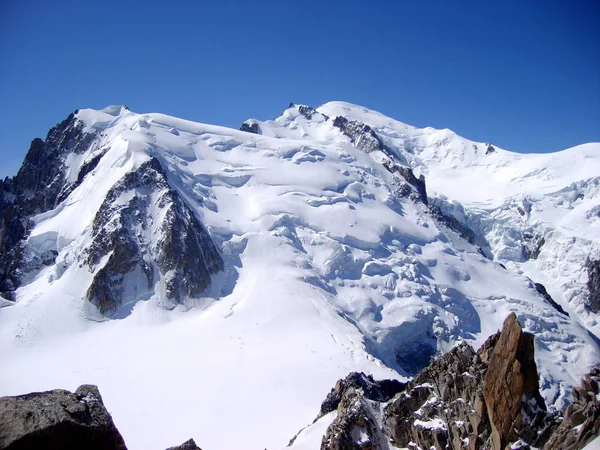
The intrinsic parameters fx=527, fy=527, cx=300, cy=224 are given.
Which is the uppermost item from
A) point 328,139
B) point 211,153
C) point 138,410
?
point 328,139

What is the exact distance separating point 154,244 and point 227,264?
12.5 m

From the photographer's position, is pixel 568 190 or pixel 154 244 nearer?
pixel 154 244

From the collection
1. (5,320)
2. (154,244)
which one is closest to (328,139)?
(154,244)

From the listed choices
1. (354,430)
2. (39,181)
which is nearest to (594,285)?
(354,430)

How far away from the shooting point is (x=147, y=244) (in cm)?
A: 8619

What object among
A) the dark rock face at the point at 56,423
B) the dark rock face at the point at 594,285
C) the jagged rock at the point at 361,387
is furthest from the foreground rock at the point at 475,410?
the dark rock face at the point at 594,285

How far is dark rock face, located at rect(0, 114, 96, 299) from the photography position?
115 meters

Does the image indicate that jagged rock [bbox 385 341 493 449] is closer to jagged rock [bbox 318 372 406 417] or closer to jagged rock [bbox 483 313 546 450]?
jagged rock [bbox 483 313 546 450]

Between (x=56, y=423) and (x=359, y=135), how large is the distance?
145088 mm

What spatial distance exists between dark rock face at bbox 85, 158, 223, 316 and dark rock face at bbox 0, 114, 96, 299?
29.6m

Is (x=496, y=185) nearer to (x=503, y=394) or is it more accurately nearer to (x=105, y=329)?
(x=105, y=329)

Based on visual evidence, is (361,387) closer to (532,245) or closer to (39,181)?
(39,181)

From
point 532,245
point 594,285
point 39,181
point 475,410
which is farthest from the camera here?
point 532,245

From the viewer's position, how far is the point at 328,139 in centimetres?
14725
